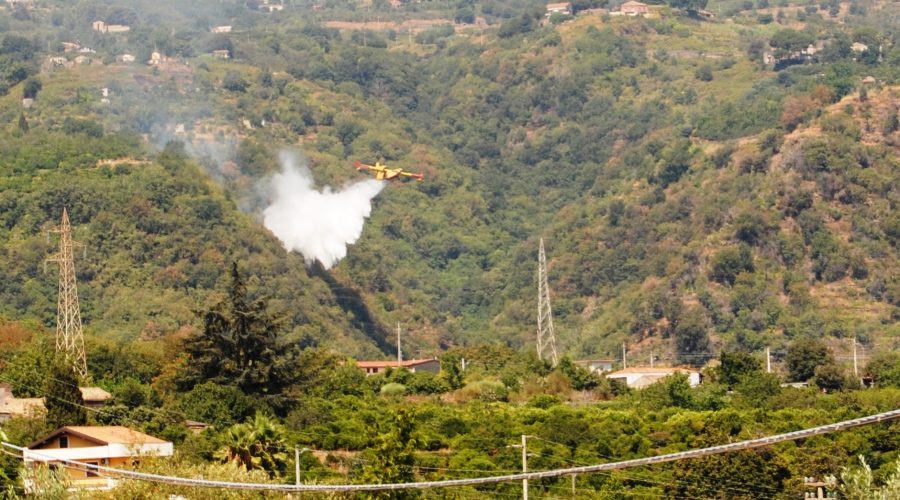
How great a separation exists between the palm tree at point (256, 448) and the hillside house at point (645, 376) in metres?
54.7

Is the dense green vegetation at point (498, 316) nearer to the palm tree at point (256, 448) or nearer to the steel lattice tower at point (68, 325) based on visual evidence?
the palm tree at point (256, 448)

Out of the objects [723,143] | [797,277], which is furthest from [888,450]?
[723,143]

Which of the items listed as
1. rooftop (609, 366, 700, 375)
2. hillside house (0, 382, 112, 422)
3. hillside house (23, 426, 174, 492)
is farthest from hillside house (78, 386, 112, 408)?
rooftop (609, 366, 700, 375)

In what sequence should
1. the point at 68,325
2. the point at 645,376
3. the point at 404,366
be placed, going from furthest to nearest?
the point at 404,366 → the point at 645,376 → the point at 68,325

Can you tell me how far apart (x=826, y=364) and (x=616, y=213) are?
60.4 meters

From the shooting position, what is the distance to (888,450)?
104 meters

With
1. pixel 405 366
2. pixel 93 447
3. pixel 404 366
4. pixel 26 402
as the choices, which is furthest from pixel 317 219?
pixel 93 447

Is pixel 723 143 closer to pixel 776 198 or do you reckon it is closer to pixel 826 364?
pixel 776 198

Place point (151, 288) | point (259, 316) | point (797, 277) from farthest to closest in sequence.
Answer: point (797, 277) < point (151, 288) < point (259, 316)

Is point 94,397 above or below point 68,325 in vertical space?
below

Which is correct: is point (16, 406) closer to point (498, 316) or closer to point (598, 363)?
point (598, 363)

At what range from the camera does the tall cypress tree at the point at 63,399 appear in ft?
311

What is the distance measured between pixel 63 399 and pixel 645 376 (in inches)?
2164

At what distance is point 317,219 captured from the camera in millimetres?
178875
